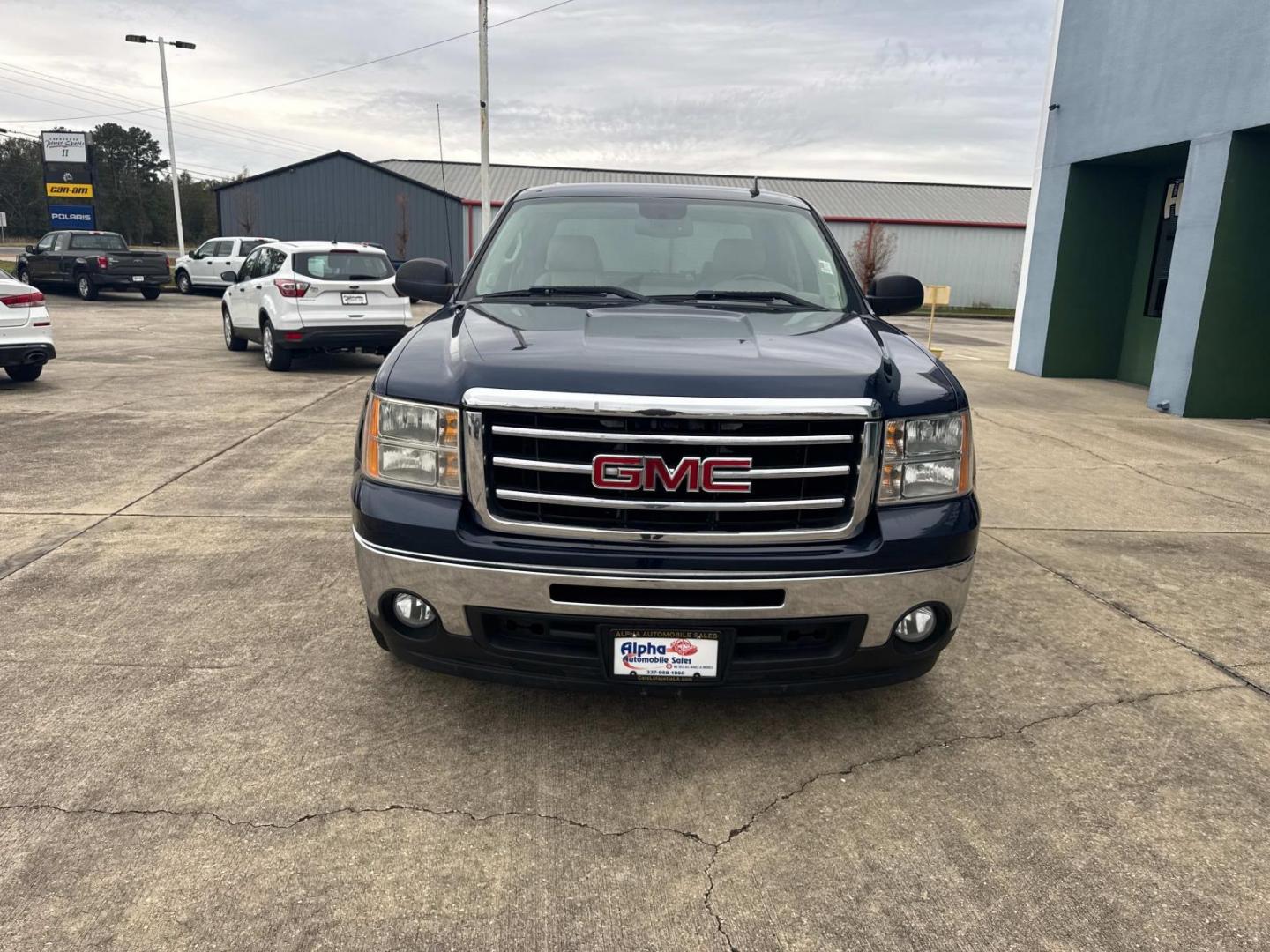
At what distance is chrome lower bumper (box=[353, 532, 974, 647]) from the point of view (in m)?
2.57

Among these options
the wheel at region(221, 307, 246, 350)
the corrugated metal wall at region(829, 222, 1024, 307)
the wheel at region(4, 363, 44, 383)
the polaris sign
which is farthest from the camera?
the corrugated metal wall at region(829, 222, 1024, 307)

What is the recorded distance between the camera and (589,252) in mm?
4000

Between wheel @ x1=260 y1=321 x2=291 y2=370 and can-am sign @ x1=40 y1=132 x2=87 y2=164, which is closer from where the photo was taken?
wheel @ x1=260 y1=321 x2=291 y2=370

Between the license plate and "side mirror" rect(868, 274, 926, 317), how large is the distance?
228 cm

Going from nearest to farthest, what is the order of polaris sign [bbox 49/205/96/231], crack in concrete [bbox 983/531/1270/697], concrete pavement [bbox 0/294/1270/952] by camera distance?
concrete pavement [bbox 0/294/1270/952] < crack in concrete [bbox 983/531/1270/697] < polaris sign [bbox 49/205/96/231]

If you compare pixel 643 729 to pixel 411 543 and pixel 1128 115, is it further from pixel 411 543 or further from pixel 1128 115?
pixel 1128 115

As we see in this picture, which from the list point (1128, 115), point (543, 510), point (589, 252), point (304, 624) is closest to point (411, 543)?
point (543, 510)

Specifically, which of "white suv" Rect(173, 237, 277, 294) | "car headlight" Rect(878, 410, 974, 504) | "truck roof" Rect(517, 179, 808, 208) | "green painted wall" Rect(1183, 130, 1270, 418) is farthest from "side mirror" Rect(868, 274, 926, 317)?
"white suv" Rect(173, 237, 277, 294)

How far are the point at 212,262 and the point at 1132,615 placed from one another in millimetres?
26867

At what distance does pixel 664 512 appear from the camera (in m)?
2.65

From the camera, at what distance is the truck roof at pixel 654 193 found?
4.38 meters

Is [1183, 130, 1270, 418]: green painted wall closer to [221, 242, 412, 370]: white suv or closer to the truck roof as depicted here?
the truck roof

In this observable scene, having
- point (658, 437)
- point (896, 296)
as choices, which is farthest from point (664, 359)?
point (896, 296)

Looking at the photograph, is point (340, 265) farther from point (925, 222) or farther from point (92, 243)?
point (925, 222)
